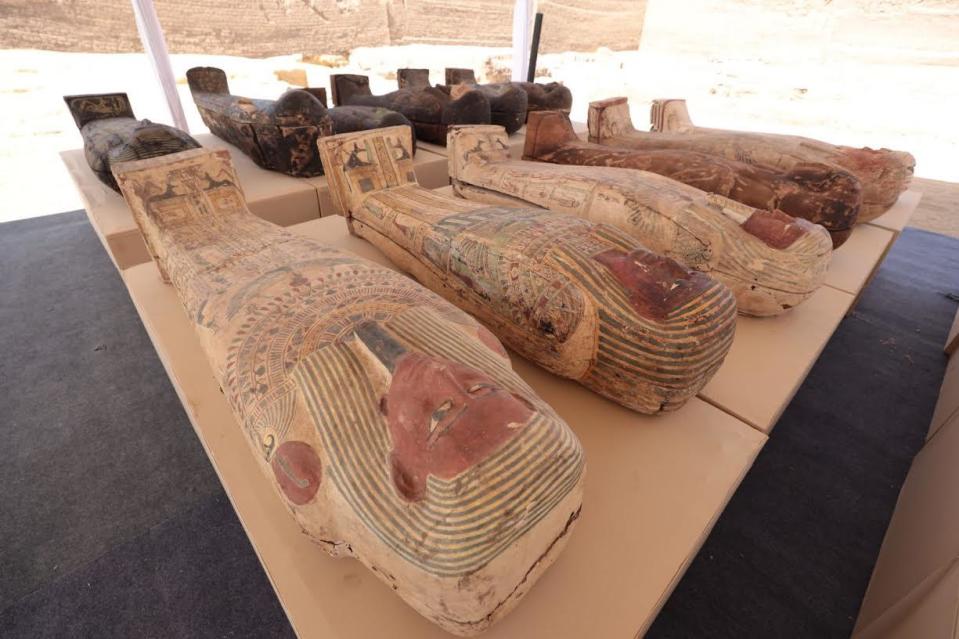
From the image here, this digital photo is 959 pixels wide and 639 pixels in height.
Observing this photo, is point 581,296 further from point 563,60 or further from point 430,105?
point 563,60

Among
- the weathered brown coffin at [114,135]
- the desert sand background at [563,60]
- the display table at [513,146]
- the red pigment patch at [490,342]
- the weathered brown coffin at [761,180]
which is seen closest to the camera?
the red pigment patch at [490,342]

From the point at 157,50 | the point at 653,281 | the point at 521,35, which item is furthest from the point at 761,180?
the point at 521,35

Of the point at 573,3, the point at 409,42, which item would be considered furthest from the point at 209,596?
the point at 573,3

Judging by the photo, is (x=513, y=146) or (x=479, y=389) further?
(x=513, y=146)

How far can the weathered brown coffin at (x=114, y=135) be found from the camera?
207 cm

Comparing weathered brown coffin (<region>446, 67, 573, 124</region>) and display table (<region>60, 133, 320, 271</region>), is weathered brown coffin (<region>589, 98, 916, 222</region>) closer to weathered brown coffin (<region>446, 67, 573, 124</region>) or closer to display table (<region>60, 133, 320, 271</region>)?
weathered brown coffin (<region>446, 67, 573, 124</region>)

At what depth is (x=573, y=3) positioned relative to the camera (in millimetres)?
15516

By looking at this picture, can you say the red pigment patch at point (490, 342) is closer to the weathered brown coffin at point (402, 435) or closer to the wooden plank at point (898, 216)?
the weathered brown coffin at point (402, 435)

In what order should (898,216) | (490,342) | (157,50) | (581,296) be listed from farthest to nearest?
(157,50) → (898,216) → (581,296) → (490,342)

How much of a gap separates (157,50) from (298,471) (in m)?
4.30

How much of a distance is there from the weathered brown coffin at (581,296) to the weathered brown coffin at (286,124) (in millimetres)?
1343

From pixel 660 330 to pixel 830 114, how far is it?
11324mm

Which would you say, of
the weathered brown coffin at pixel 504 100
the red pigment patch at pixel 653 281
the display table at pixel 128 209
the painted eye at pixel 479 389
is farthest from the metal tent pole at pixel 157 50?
the painted eye at pixel 479 389

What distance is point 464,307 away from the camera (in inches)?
59.6
